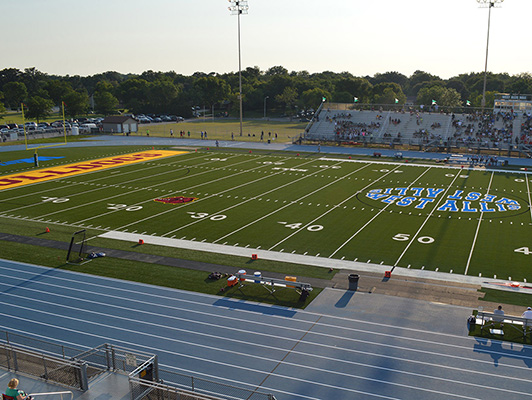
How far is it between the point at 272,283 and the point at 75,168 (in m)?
32.5

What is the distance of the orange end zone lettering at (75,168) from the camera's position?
3962 centimetres

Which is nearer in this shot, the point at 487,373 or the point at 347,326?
the point at 487,373

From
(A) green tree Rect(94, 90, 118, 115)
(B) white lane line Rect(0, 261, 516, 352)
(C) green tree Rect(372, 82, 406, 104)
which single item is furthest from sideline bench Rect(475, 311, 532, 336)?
(A) green tree Rect(94, 90, 118, 115)

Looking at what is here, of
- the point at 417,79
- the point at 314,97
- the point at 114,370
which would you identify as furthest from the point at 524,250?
the point at 417,79

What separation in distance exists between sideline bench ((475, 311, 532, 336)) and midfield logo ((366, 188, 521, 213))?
15.2 meters

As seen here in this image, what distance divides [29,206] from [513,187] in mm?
33517

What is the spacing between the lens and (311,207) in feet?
102

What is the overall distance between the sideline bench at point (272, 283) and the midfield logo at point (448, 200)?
1518cm

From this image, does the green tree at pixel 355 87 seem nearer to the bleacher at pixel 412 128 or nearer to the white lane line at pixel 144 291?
the bleacher at pixel 412 128

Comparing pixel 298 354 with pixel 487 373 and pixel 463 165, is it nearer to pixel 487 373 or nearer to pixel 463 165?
pixel 487 373

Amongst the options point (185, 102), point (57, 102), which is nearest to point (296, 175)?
point (185, 102)

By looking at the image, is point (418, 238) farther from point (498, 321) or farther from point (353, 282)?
point (498, 321)

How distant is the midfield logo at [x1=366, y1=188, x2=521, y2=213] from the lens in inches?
1204

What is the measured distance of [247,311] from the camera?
17.0 meters
